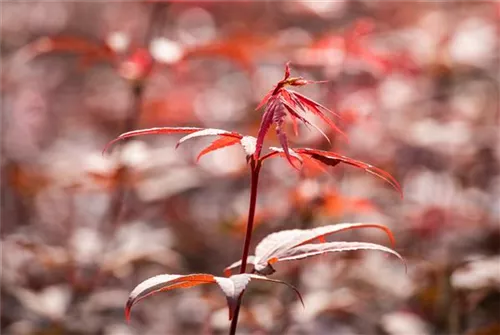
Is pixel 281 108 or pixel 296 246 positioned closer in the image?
pixel 281 108

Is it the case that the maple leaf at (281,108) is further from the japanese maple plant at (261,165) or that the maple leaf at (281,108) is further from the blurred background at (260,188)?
the blurred background at (260,188)

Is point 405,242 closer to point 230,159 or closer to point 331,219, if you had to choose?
point 331,219

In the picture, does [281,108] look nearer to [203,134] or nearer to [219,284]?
[203,134]

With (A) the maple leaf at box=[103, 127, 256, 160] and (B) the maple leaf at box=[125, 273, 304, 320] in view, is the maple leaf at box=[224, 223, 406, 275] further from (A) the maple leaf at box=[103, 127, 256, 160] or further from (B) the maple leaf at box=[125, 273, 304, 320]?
(A) the maple leaf at box=[103, 127, 256, 160]

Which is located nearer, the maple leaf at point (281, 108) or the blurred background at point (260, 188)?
the maple leaf at point (281, 108)

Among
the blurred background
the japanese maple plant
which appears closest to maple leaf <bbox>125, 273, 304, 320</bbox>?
the japanese maple plant

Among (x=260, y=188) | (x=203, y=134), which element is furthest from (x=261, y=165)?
(x=260, y=188)

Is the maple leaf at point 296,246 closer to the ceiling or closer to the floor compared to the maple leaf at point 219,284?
closer to the ceiling

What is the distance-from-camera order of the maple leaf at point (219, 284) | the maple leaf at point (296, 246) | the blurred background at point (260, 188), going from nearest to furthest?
the maple leaf at point (219, 284), the maple leaf at point (296, 246), the blurred background at point (260, 188)

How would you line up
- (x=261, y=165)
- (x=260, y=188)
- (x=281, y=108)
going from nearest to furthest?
1. (x=281, y=108)
2. (x=261, y=165)
3. (x=260, y=188)

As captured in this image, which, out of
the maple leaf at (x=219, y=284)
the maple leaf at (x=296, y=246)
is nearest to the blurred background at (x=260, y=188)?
the maple leaf at (x=296, y=246)
